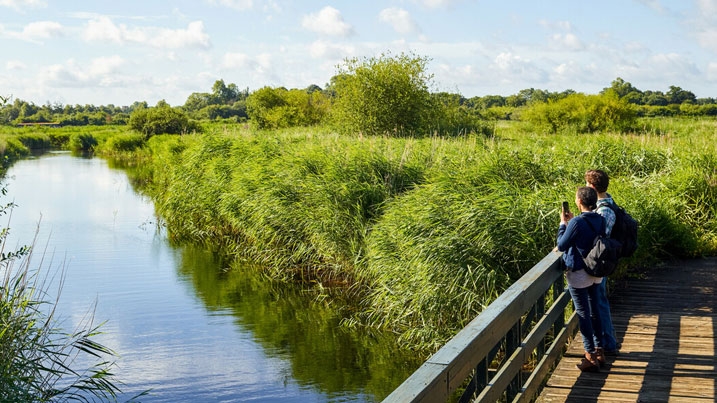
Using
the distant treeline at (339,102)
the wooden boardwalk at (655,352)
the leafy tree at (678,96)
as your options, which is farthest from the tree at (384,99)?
the leafy tree at (678,96)

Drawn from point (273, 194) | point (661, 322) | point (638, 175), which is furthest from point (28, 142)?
point (661, 322)

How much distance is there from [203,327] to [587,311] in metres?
7.56

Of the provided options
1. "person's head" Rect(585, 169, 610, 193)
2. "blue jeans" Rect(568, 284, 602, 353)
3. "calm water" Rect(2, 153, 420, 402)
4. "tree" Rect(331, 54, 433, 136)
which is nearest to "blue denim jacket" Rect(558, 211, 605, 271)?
"blue jeans" Rect(568, 284, 602, 353)

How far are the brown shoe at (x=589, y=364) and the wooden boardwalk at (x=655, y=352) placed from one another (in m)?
0.06

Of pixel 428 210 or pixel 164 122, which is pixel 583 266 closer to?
pixel 428 210

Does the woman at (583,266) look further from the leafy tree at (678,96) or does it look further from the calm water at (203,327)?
the leafy tree at (678,96)

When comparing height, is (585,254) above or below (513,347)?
above

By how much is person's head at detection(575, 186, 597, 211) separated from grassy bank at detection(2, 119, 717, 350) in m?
3.25

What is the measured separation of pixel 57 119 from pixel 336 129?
8980cm

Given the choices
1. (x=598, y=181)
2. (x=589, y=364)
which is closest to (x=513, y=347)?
(x=589, y=364)

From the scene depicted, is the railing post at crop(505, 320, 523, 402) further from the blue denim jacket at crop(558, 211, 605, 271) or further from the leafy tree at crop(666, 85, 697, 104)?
the leafy tree at crop(666, 85, 697, 104)

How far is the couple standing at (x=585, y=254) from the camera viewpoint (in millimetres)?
5602

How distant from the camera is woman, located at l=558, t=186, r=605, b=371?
5.59 meters

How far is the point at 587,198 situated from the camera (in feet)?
18.5
